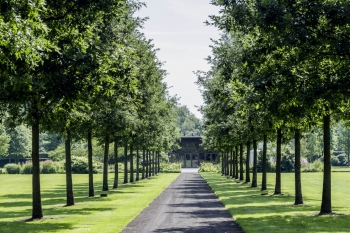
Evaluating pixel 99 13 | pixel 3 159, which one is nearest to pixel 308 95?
pixel 99 13

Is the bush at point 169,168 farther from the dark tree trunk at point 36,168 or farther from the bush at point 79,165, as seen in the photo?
the dark tree trunk at point 36,168

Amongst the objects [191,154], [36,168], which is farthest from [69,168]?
[191,154]

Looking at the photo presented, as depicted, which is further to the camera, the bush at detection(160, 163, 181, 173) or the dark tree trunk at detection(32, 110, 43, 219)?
the bush at detection(160, 163, 181, 173)

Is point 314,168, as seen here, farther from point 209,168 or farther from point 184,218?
point 184,218

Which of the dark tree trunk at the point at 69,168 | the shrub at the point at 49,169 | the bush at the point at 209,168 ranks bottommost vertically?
the bush at the point at 209,168

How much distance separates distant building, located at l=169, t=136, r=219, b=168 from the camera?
120 meters

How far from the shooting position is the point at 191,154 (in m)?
121

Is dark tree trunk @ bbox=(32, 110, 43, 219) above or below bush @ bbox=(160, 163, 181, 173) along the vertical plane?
above

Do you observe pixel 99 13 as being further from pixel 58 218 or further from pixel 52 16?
pixel 58 218

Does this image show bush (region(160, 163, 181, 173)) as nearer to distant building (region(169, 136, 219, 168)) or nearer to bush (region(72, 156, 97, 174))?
distant building (region(169, 136, 219, 168))

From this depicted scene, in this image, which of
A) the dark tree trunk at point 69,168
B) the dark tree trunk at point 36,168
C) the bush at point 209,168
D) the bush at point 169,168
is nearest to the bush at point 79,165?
the bush at point 169,168

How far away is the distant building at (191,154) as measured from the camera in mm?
119938

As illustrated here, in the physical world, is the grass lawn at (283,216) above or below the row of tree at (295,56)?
below

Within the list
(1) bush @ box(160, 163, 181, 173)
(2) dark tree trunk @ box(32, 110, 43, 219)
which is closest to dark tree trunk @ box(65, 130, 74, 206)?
(2) dark tree trunk @ box(32, 110, 43, 219)
